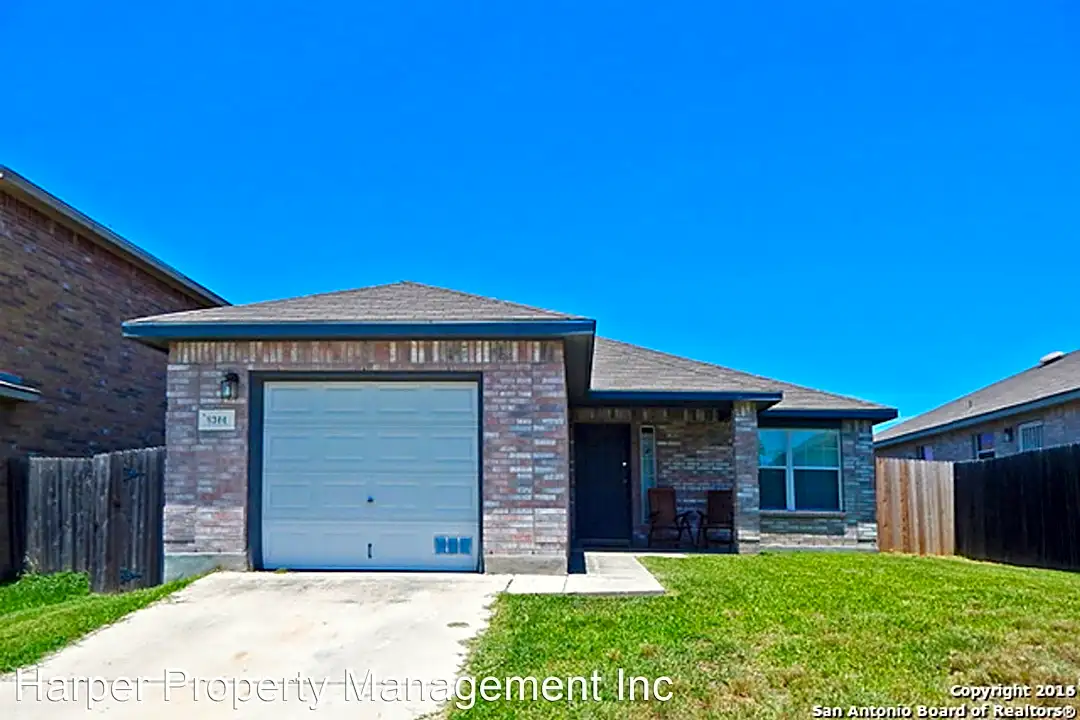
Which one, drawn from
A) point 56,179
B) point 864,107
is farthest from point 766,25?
point 56,179

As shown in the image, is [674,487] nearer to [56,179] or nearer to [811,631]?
[811,631]

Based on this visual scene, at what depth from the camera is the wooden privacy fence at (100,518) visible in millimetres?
8969

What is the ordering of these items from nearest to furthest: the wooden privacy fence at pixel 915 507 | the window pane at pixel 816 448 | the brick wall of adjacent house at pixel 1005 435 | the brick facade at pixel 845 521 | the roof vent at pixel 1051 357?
the brick facade at pixel 845 521 → the window pane at pixel 816 448 → the wooden privacy fence at pixel 915 507 → the brick wall of adjacent house at pixel 1005 435 → the roof vent at pixel 1051 357

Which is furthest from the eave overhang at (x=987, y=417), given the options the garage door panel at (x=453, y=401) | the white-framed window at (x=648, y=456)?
the garage door panel at (x=453, y=401)

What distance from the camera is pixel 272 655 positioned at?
18.7ft

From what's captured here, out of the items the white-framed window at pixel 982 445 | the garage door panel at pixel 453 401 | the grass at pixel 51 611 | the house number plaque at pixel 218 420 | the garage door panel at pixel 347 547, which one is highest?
the garage door panel at pixel 453 401

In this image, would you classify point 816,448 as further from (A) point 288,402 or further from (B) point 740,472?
(A) point 288,402

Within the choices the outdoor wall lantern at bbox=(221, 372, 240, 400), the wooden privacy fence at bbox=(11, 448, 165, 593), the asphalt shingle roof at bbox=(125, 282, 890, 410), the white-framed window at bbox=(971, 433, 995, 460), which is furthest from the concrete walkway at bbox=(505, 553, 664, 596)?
the white-framed window at bbox=(971, 433, 995, 460)

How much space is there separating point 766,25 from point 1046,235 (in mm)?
12536

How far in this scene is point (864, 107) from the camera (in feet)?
41.2

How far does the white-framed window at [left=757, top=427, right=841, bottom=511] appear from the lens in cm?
1399

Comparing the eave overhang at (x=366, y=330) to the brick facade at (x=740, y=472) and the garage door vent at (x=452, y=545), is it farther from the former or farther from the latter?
the brick facade at (x=740, y=472)

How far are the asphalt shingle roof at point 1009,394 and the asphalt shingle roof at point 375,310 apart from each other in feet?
36.3

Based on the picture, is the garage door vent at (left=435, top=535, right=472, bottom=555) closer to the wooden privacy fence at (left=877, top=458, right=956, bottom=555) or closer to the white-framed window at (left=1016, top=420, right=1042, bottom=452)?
the wooden privacy fence at (left=877, top=458, right=956, bottom=555)
